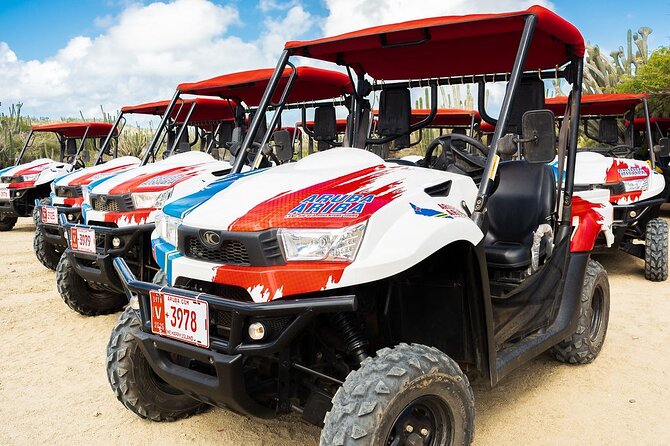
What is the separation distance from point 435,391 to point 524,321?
1.18m

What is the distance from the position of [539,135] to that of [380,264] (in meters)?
1.22

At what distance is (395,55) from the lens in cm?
379

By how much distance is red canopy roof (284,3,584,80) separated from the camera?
10.5 feet

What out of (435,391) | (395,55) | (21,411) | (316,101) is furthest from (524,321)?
(316,101)

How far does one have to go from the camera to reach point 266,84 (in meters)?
6.37

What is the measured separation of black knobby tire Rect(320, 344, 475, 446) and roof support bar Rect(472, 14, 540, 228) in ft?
2.28

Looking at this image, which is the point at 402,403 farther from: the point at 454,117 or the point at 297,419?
the point at 454,117

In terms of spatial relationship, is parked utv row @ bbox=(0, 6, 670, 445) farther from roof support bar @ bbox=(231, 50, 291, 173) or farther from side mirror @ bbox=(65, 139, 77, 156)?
side mirror @ bbox=(65, 139, 77, 156)

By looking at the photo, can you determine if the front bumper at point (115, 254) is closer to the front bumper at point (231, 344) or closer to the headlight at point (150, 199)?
the headlight at point (150, 199)

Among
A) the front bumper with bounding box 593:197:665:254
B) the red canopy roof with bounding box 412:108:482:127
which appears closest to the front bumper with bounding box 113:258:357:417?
the front bumper with bounding box 593:197:665:254

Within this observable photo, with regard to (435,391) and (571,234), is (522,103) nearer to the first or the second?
(571,234)

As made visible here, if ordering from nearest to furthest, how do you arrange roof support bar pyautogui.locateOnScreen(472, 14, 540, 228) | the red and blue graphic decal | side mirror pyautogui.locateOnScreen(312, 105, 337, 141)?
the red and blue graphic decal → roof support bar pyautogui.locateOnScreen(472, 14, 540, 228) → side mirror pyautogui.locateOnScreen(312, 105, 337, 141)

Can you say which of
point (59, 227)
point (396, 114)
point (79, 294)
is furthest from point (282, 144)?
point (59, 227)

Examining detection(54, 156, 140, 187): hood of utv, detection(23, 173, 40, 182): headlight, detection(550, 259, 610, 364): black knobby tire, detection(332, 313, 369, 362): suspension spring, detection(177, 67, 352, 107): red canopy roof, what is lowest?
detection(550, 259, 610, 364): black knobby tire
